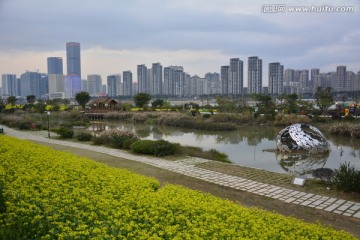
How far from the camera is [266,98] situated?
4431 cm

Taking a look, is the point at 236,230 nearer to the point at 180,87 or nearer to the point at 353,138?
the point at 353,138

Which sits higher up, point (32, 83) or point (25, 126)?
point (32, 83)

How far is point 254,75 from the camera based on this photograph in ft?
337

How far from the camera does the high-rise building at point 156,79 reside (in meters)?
127

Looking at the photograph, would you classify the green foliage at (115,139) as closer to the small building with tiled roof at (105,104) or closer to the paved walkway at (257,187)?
the paved walkway at (257,187)

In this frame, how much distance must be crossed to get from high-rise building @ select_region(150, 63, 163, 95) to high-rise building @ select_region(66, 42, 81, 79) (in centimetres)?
4738

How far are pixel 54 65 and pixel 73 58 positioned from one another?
14883mm

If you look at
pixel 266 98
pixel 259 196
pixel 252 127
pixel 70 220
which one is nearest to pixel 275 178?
pixel 259 196

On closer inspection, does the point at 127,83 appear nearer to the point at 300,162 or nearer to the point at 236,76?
the point at 236,76

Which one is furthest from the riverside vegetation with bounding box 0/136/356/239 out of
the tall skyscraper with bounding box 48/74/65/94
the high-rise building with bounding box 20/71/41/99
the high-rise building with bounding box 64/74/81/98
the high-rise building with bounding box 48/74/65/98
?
the high-rise building with bounding box 20/71/41/99

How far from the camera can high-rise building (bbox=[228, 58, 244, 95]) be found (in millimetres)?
105125

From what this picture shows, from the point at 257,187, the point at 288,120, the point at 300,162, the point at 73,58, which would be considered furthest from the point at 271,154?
the point at 73,58

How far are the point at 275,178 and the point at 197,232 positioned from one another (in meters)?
6.86

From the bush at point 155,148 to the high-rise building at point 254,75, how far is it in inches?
3524
